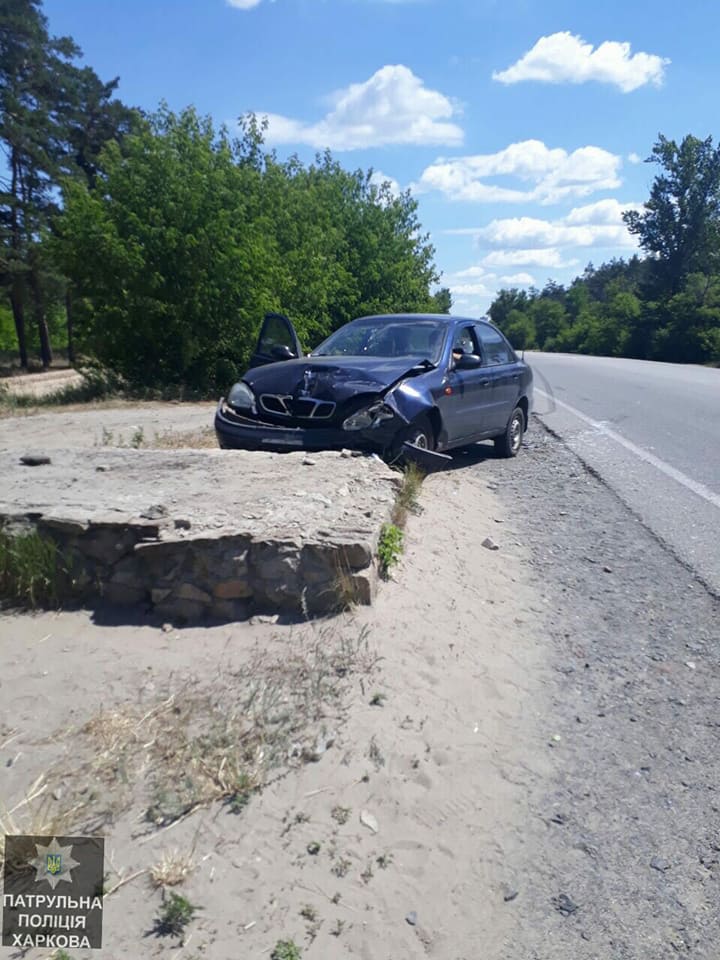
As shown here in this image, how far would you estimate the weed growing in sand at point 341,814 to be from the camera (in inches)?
117

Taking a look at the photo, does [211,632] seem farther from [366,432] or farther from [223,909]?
[366,432]

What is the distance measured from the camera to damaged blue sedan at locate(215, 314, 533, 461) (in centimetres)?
679

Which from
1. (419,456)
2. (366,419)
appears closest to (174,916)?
(366,419)

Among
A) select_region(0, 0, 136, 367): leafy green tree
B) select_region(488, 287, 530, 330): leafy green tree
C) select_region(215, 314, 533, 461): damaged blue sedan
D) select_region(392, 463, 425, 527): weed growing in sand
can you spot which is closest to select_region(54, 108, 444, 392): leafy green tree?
select_region(215, 314, 533, 461): damaged blue sedan

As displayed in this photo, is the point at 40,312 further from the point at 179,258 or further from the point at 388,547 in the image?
the point at 388,547

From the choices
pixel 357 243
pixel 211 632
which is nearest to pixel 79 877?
pixel 211 632

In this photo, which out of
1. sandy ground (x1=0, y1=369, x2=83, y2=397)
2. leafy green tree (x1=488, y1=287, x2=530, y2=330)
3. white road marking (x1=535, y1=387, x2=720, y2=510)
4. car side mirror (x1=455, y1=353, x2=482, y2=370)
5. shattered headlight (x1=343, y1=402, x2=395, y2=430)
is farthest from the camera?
leafy green tree (x1=488, y1=287, x2=530, y2=330)

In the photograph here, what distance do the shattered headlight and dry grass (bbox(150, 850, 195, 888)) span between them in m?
4.35

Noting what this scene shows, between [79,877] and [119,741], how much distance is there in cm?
68

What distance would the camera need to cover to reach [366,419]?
6.73m

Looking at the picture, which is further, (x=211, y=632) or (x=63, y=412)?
(x=63, y=412)

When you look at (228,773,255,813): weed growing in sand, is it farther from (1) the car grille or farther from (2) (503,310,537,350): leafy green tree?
(2) (503,310,537,350): leafy green tree

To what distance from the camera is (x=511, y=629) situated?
15.3 feet

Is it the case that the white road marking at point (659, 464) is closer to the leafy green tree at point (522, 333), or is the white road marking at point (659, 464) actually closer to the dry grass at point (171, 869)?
the dry grass at point (171, 869)
